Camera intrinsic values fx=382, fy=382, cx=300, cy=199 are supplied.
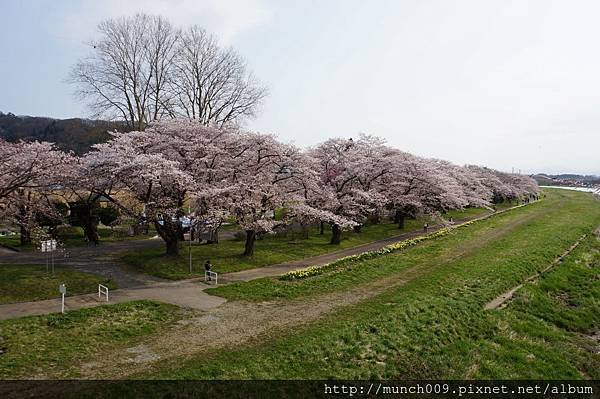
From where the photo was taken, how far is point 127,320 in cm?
1421

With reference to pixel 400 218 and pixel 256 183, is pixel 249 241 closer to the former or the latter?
pixel 256 183

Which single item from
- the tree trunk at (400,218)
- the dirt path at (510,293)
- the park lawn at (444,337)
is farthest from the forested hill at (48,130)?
the dirt path at (510,293)

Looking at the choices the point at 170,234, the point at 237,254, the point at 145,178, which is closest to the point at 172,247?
the point at 170,234

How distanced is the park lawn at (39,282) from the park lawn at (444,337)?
34.6 ft

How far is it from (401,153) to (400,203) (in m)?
5.78

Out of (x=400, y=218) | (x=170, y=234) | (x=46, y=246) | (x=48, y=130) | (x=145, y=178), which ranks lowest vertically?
(x=400, y=218)

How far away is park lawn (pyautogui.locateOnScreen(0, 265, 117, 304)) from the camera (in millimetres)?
17280

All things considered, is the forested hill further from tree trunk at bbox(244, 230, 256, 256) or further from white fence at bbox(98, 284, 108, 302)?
white fence at bbox(98, 284, 108, 302)

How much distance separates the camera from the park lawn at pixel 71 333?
10.6 m

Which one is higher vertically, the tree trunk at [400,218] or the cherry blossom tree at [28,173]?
the cherry blossom tree at [28,173]

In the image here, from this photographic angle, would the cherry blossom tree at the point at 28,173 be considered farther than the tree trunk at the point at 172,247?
No

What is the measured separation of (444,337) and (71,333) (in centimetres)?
1274

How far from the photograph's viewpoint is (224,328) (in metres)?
13.6

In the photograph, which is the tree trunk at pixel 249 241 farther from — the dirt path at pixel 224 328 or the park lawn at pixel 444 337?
Result: the dirt path at pixel 224 328
